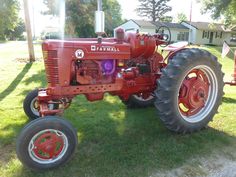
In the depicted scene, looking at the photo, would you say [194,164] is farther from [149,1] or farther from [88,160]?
[149,1]

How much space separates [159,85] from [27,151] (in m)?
1.84

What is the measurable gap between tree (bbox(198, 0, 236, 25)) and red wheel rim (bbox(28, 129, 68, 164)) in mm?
22674

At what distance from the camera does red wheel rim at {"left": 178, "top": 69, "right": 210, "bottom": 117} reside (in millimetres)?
4199

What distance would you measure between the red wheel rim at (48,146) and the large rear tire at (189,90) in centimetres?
137

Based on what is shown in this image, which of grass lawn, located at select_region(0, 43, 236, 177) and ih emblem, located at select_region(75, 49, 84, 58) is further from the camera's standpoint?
ih emblem, located at select_region(75, 49, 84, 58)

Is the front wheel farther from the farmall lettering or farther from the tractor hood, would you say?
the farmall lettering

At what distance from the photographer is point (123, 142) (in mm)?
3832

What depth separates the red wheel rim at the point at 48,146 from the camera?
304cm

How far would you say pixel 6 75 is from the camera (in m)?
8.97

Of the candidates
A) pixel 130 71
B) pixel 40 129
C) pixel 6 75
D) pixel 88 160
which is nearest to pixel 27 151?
pixel 40 129

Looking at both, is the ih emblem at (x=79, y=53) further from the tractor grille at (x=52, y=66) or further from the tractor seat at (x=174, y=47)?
the tractor seat at (x=174, y=47)

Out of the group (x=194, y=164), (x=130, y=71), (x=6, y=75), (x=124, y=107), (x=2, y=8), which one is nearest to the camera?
(x=194, y=164)

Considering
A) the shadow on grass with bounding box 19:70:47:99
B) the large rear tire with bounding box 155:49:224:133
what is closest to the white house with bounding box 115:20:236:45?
the shadow on grass with bounding box 19:70:47:99

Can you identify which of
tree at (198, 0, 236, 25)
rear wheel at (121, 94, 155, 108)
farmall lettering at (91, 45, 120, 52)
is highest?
tree at (198, 0, 236, 25)
